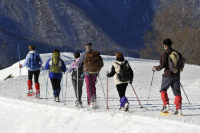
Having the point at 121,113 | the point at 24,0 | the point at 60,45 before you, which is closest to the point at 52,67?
the point at 121,113

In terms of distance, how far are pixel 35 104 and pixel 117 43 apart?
163 meters

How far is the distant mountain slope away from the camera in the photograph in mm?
128000

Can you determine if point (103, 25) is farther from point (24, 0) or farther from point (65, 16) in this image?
point (24, 0)

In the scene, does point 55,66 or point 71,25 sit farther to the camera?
point 71,25

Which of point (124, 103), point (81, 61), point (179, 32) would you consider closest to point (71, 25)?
point (179, 32)

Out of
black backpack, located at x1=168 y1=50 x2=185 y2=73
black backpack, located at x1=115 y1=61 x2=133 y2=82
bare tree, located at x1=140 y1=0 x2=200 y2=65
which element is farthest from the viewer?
bare tree, located at x1=140 y1=0 x2=200 y2=65

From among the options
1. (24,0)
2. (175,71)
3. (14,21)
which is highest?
(24,0)

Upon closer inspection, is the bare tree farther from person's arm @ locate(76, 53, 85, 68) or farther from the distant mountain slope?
the distant mountain slope

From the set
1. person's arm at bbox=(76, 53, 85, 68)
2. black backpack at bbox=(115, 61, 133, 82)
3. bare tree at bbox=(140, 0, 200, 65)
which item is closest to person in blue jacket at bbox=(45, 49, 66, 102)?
person's arm at bbox=(76, 53, 85, 68)

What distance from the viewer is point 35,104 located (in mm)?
7340

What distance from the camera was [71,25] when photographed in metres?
153

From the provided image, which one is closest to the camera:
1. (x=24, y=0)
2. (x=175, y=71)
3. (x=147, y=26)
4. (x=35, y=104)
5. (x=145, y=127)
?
(x=145, y=127)

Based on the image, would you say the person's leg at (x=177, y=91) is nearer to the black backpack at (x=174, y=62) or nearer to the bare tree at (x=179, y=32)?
the black backpack at (x=174, y=62)

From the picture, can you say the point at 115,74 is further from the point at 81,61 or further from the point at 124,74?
the point at 81,61
